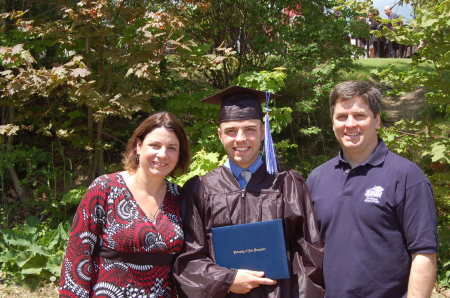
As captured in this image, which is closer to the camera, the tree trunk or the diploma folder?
the diploma folder

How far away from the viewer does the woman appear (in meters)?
2.38

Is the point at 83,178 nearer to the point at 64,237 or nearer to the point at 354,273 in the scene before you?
the point at 64,237

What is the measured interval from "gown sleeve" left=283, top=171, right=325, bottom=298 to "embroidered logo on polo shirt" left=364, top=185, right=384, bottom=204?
11.8 inches

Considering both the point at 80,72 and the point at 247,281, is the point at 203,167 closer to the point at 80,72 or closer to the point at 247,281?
the point at 80,72

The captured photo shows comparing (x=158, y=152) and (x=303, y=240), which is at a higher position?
(x=158, y=152)

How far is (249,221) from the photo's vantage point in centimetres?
237

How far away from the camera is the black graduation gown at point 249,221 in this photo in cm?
229

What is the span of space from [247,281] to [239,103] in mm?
957

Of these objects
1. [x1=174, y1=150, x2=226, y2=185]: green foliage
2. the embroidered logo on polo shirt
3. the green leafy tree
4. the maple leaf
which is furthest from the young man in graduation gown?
the maple leaf

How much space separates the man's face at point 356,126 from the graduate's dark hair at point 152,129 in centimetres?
86

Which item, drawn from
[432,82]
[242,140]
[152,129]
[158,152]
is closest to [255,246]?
[242,140]

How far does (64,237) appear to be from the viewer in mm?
4988

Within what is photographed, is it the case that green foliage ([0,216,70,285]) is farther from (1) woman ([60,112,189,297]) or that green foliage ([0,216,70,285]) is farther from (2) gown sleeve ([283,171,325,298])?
(2) gown sleeve ([283,171,325,298])

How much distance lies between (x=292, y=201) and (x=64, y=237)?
135 inches
